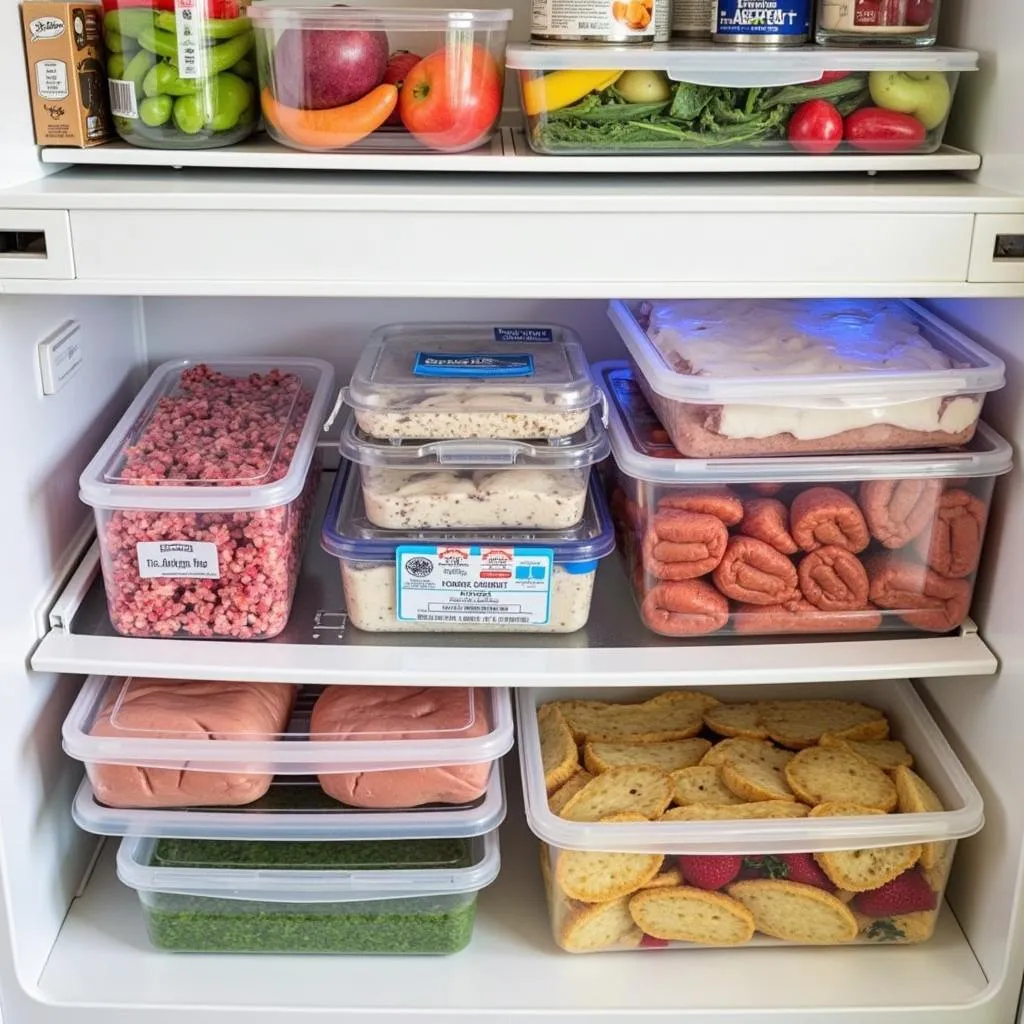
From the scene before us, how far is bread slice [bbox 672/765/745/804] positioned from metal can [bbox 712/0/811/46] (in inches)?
27.4

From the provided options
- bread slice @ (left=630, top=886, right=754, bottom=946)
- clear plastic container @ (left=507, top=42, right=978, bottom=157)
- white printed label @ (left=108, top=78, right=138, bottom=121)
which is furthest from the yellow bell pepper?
bread slice @ (left=630, top=886, right=754, bottom=946)

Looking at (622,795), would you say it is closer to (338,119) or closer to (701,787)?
(701,787)

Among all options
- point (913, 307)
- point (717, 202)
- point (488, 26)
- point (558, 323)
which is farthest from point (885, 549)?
point (488, 26)

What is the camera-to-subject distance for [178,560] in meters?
1.16

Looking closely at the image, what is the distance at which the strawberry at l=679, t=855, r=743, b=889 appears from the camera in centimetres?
120

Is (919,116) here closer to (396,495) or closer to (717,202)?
(717,202)

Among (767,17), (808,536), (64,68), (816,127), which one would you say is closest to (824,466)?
(808,536)

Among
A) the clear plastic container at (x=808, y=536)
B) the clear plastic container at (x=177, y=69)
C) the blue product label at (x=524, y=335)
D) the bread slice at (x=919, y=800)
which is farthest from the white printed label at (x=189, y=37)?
the bread slice at (x=919, y=800)

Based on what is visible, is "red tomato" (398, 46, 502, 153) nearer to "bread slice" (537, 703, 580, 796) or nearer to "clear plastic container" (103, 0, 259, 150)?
"clear plastic container" (103, 0, 259, 150)

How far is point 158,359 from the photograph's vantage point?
1.51 meters

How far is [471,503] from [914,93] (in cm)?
53

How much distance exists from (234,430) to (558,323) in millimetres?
422

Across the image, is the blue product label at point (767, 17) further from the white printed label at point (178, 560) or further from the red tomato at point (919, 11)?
the white printed label at point (178, 560)

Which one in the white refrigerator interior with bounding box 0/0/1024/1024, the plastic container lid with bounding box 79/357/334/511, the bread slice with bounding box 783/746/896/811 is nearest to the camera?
the white refrigerator interior with bounding box 0/0/1024/1024
